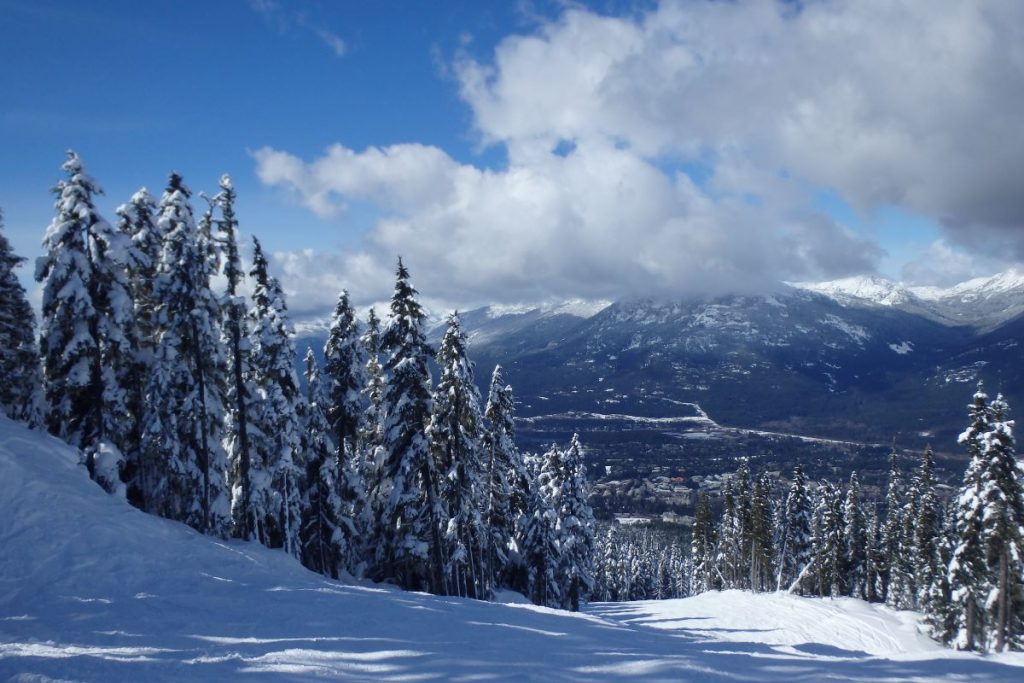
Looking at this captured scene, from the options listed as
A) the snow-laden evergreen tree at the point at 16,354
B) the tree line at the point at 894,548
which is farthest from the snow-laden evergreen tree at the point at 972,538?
the snow-laden evergreen tree at the point at 16,354

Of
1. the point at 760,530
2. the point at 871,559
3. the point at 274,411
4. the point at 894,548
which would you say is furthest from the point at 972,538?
the point at 871,559

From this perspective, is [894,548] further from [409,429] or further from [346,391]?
[346,391]

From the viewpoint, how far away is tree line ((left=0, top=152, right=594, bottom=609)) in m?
22.0

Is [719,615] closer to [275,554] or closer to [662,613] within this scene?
[662,613]

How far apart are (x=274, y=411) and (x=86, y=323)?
883 centimetres

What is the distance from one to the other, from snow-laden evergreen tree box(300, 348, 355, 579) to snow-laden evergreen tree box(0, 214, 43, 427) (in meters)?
11.4

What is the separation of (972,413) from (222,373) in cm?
3890

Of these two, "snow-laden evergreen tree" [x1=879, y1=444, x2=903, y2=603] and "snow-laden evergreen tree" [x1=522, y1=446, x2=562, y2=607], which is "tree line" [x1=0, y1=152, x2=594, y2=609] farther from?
"snow-laden evergreen tree" [x1=879, y1=444, x2=903, y2=603]

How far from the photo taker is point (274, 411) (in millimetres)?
28344

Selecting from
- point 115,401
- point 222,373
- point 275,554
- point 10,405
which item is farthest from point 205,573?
point 10,405

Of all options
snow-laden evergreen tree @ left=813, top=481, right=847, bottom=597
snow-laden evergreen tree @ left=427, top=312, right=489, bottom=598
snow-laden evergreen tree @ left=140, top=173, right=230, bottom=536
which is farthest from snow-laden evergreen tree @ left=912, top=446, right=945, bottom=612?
snow-laden evergreen tree @ left=140, top=173, right=230, bottom=536

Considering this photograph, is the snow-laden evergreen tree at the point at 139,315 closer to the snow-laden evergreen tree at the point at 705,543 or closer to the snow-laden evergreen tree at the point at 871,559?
the snow-laden evergreen tree at the point at 705,543

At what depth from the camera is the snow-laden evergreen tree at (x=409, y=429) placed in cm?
2628

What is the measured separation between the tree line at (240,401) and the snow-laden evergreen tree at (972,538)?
85.5 feet
